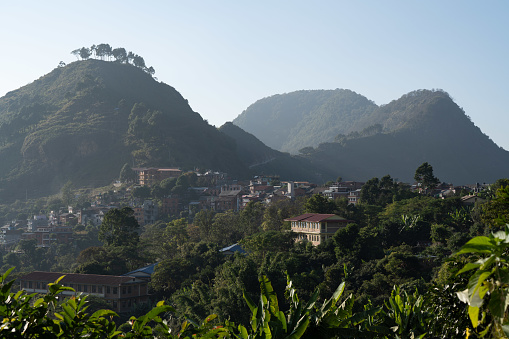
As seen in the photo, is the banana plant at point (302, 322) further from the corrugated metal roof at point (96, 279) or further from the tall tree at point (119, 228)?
the tall tree at point (119, 228)

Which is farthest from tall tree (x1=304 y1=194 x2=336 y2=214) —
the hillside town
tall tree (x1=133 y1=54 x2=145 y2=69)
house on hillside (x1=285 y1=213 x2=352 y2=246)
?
tall tree (x1=133 y1=54 x2=145 y2=69)

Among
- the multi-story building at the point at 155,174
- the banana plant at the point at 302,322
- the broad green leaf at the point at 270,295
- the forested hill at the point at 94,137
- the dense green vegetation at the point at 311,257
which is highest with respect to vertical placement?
the forested hill at the point at 94,137

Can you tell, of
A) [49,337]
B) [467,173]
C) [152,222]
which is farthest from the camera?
[467,173]

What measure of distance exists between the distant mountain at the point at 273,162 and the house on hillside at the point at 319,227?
295 ft

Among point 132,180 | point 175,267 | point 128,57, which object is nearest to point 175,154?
point 132,180

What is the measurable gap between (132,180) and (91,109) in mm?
39126

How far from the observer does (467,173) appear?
640 ft

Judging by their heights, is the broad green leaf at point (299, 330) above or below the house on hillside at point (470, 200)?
above

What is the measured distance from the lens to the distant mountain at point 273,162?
15288cm

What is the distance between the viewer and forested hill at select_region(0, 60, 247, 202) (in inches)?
4995

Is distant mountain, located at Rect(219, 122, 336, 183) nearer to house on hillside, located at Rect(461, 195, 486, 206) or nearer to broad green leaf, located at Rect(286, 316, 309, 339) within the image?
house on hillside, located at Rect(461, 195, 486, 206)

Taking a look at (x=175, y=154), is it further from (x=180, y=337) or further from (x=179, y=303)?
(x=180, y=337)

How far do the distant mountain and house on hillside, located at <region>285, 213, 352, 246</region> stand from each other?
90014 millimetres

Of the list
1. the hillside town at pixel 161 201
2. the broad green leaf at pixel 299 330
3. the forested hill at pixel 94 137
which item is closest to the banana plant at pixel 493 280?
the broad green leaf at pixel 299 330
